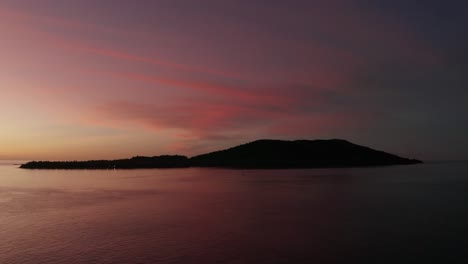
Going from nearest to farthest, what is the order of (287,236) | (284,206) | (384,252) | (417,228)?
(384,252) < (287,236) < (417,228) < (284,206)

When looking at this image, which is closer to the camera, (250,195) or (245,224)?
(245,224)

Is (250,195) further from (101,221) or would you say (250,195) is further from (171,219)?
(101,221)

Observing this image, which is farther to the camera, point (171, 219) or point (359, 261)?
point (171, 219)

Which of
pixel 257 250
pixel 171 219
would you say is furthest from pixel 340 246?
pixel 171 219

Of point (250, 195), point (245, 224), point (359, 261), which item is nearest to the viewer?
point (359, 261)

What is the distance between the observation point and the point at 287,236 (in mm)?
31219

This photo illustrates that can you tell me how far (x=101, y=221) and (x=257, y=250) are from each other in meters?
19.2

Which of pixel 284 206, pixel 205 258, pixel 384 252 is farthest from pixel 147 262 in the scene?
pixel 284 206

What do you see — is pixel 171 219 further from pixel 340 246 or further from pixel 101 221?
pixel 340 246

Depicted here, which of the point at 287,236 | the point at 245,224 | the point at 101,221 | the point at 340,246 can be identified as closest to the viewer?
the point at 340,246

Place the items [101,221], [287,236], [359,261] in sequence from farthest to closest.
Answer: [101,221] < [287,236] < [359,261]

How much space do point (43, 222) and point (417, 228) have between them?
34837mm

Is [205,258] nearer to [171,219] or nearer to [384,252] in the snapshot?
[384,252]

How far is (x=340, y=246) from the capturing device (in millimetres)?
27938
